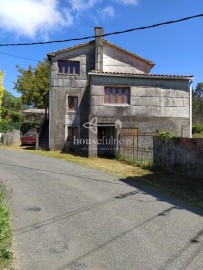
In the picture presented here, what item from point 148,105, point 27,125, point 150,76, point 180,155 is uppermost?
point 150,76

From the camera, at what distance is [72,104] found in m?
28.3

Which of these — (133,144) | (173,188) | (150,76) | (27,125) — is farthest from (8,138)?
(173,188)

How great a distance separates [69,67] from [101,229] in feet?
73.6

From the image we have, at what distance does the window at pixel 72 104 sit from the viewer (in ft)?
92.7

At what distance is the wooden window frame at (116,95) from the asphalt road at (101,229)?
12.5 metres

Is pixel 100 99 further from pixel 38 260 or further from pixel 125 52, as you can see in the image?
pixel 38 260

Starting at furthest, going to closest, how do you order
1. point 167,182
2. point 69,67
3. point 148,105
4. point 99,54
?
point 69,67
point 99,54
point 148,105
point 167,182

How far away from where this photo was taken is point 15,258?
5.38 m

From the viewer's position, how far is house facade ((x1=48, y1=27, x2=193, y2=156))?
2395 centimetres

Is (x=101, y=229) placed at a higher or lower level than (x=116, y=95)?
lower

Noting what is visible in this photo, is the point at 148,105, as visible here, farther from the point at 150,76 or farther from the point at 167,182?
the point at 167,182

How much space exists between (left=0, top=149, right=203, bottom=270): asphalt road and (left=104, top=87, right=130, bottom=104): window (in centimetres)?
1256

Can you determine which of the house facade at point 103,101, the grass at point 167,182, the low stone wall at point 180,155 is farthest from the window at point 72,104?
the low stone wall at point 180,155

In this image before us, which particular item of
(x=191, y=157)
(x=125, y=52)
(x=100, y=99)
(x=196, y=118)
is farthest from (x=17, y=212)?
(x=196, y=118)
